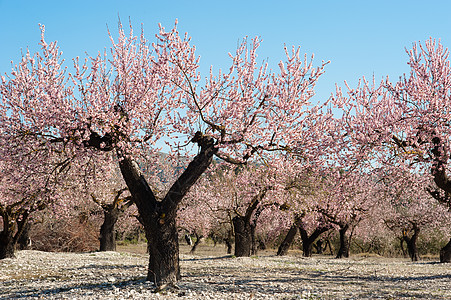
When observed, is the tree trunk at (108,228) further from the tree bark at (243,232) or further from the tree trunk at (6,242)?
the tree bark at (243,232)

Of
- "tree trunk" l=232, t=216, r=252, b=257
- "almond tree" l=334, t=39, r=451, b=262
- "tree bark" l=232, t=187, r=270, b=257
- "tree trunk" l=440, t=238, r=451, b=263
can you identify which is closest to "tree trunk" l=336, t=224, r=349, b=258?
"tree trunk" l=440, t=238, r=451, b=263

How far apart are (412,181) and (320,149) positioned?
259 inches

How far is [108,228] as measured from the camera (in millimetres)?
27109

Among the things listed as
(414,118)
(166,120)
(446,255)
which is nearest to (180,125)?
(166,120)

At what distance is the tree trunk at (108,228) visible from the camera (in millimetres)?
26750

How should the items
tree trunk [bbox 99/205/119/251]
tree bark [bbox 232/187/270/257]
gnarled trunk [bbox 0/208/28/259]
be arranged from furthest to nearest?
1. tree trunk [bbox 99/205/119/251]
2. tree bark [bbox 232/187/270/257]
3. gnarled trunk [bbox 0/208/28/259]

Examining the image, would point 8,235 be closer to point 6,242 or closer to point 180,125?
point 6,242

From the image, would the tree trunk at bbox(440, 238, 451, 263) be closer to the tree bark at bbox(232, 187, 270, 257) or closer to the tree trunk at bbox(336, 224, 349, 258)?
the tree trunk at bbox(336, 224, 349, 258)

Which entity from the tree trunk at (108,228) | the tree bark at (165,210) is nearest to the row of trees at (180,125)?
the tree bark at (165,210)

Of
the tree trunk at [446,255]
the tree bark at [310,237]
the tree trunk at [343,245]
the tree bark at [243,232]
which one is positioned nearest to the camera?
the tree bark at [243,232]

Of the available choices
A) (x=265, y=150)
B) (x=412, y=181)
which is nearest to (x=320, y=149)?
(x=265, y=150)

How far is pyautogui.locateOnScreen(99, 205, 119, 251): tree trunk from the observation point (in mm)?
26750

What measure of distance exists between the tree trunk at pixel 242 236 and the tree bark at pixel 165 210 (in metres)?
13.1

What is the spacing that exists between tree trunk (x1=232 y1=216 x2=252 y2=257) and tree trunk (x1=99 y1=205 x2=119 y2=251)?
8980 millimetres
